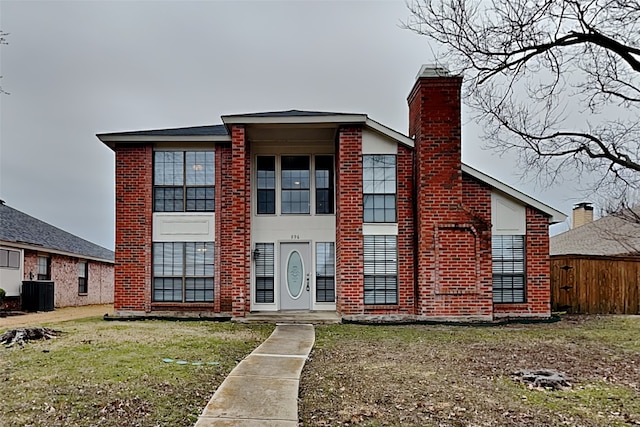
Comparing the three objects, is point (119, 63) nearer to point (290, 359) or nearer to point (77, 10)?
point (77, 10)

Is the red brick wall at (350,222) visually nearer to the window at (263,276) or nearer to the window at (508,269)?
the window at (263,276)

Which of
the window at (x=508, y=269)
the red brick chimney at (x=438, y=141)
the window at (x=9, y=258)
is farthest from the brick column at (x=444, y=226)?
the window at (x=9, y=258)

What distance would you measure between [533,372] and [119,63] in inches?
677

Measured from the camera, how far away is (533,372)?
699 centimetres

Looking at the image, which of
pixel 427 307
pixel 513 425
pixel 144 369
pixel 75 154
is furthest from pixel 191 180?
pixel 75 154

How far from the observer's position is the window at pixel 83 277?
2453 cm

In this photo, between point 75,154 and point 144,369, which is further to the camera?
point 75,154

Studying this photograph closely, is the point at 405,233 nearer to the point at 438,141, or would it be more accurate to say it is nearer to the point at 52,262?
the point at 438,141

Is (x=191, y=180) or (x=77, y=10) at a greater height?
(x=77, y=10)

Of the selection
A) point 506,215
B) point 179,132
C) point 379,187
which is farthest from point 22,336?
point 506,215

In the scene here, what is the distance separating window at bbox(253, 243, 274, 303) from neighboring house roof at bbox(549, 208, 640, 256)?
48.2 ft

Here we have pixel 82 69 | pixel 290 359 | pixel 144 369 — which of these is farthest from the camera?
pixel 82 69

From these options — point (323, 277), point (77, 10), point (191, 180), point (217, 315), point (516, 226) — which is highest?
point (77, 10)

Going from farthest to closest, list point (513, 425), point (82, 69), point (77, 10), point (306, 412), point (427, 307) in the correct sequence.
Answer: point (82, 69) < point (427, 307) < point (77, 10) < point (306, 412) < point (513, 425)
